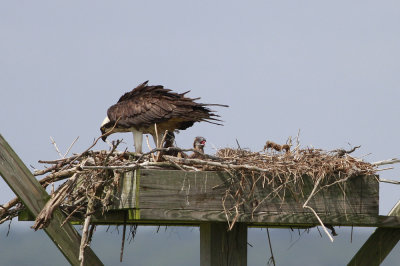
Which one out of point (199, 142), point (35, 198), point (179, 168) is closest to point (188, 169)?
point (179, 168)

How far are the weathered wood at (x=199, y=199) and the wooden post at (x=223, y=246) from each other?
44 centimetres

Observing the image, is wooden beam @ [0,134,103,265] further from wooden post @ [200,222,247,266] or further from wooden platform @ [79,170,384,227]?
wooden post @ [200,222,247,266]

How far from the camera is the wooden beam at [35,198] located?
4.95 metres

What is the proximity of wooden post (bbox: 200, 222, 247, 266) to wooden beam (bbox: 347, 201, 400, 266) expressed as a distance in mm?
1083

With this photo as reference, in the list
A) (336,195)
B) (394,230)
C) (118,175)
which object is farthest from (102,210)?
(394,230)

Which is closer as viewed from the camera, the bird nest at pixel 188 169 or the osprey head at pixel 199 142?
the bird nest at pixel 188 169

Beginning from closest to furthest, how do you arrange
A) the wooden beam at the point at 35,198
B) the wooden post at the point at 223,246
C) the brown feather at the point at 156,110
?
the wooden beam at the point at 35,198
the wooden post at the point at 223,246
the brown feather at the point at 156,110

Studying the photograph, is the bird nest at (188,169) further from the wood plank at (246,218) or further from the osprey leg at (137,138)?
the osprey leg at (137,138)

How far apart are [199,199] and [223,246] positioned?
2.04 feet

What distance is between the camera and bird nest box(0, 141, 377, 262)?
5.36 meters

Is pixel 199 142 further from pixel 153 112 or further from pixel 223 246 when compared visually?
pixel 223 246

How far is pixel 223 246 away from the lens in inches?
227

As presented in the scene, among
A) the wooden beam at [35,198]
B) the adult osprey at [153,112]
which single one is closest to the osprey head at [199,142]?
the adult osprey at [153,112]

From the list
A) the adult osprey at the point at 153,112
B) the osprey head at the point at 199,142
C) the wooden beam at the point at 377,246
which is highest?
the adult osprey at the point at 153,112
